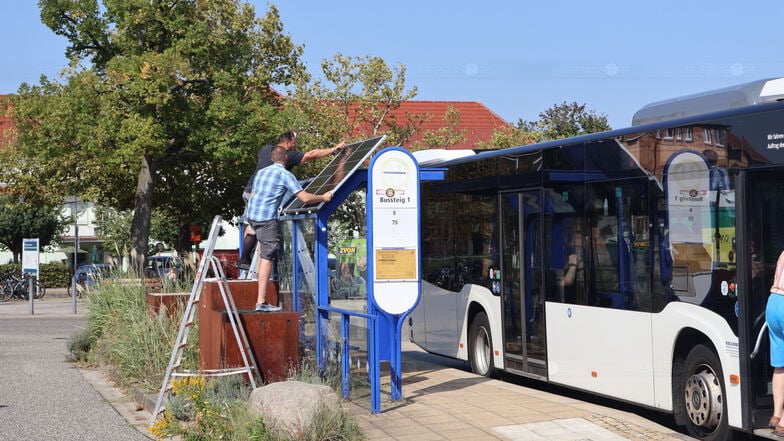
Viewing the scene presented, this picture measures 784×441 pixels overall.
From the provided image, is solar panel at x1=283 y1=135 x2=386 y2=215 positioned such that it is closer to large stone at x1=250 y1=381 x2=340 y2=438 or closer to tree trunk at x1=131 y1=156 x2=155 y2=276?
large stone at x1=250 y1=381 x2=340 y2=438

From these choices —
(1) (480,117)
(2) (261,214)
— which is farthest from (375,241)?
(1) (480,117)

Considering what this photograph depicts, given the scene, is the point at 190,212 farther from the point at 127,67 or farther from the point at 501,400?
the point at 501,400

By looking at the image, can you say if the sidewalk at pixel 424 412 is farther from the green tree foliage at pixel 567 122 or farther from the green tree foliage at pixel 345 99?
the green tree foliage at pixel 567 122

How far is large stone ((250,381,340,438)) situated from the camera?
8.12 m

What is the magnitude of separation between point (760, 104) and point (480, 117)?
60.4m

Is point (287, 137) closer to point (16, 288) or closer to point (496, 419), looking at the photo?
point (496, 419)

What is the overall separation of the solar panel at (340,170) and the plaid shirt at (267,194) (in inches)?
12.9

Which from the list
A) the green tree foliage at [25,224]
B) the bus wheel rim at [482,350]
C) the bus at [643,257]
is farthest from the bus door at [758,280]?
the green tree foliage at [25,224]

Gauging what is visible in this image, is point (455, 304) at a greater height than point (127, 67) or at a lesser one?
lesser

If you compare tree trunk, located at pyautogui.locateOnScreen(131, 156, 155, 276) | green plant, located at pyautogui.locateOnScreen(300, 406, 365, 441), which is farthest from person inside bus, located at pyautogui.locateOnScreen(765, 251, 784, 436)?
tree trunk, located at pyautogui.locateOnScreen(131, 156, 155, 276)

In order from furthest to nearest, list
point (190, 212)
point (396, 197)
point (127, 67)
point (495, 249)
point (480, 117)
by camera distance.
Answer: point (480, 117) < point (190, 212) < point (127, 67) < point (495, 249) < point (396, 197)

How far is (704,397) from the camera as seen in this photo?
30.8 feet

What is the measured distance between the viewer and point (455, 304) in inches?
587

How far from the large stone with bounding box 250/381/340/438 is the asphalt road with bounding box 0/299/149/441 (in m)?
1.85
